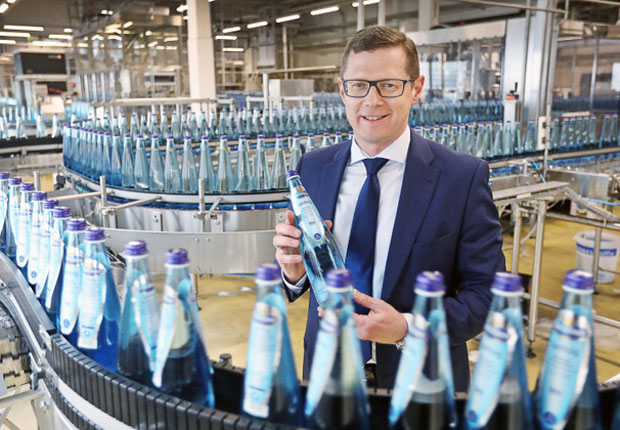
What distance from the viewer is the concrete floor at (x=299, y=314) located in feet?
9.39

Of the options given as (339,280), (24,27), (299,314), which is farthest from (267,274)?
(24,27)

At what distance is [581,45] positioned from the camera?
6.26m

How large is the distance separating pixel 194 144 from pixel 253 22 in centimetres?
1310

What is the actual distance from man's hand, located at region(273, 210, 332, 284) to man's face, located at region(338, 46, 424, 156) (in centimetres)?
22

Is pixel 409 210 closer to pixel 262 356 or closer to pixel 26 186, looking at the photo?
pixel 262 356

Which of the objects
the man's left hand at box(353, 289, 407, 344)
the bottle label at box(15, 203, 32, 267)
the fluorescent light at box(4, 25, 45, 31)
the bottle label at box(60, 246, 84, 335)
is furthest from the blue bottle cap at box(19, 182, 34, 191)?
the fluorescent light at box(4, 25, 45, 31)

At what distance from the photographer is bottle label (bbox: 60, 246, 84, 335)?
0.85 metres

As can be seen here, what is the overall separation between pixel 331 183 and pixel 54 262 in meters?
0.60

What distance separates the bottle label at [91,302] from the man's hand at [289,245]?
0.32 m

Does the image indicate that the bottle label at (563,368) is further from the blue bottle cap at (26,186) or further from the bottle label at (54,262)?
the blue bottle cap at (26,186)

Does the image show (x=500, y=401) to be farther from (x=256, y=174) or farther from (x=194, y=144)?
(x=194, y=144)

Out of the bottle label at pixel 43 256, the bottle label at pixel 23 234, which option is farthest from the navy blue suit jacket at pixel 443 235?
the bottle label at pixel 23 234

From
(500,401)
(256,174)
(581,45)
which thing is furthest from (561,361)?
(581,45)

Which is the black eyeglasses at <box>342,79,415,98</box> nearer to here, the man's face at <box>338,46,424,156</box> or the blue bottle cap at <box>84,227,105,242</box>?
the man's face at <box>338,46,424,156</box>
